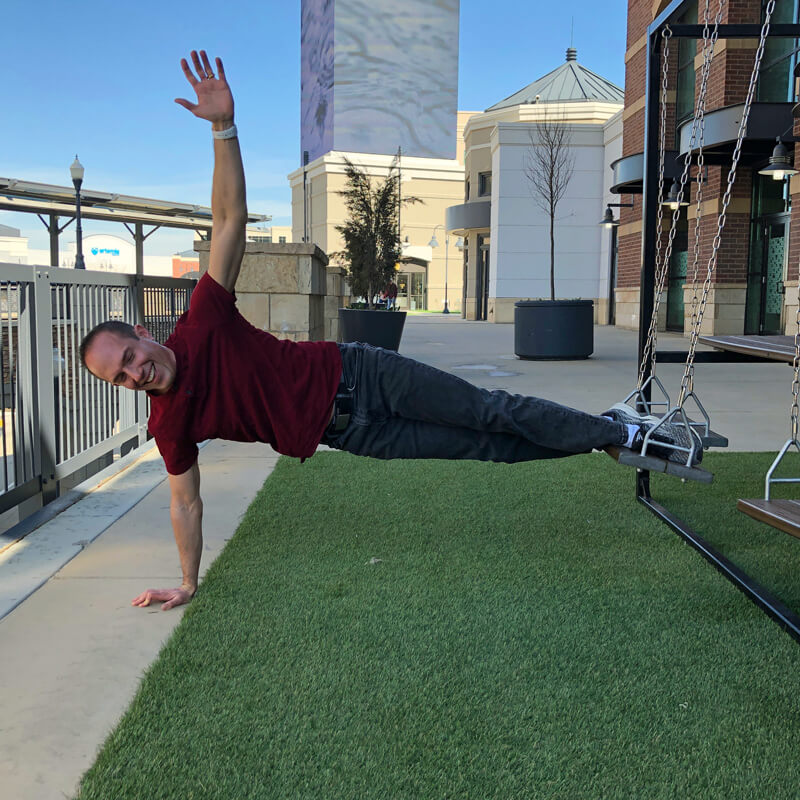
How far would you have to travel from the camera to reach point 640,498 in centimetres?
482

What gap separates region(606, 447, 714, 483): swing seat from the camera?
3006 millimetres

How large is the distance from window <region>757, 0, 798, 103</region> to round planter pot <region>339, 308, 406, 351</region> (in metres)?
8.91

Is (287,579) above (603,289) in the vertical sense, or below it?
below

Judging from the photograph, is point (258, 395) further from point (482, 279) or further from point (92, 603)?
point (482, 279)

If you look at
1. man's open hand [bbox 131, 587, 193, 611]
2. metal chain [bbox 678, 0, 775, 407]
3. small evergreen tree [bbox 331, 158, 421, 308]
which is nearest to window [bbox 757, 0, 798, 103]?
small evergreen tree [bbox 331, 158, 421, 308]

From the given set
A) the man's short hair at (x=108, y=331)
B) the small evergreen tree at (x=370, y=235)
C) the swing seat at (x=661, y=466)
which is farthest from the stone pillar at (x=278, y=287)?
the small evergreen tree at (x=370, y=235)

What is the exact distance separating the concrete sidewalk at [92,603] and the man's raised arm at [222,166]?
4.70ft

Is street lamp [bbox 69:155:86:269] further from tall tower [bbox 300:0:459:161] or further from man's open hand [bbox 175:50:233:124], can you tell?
tall tower [bbox 300:0:459:161]

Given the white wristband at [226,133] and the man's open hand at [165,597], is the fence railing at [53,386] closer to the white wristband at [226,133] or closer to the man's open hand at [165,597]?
the man's open hand at [165,597]

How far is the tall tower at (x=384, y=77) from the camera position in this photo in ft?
253

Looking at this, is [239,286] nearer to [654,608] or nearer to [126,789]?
[654,608]

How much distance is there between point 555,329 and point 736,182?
7294mm

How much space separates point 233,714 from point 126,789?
41 cm

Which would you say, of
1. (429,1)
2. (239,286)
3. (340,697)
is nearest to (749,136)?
(239,286)
